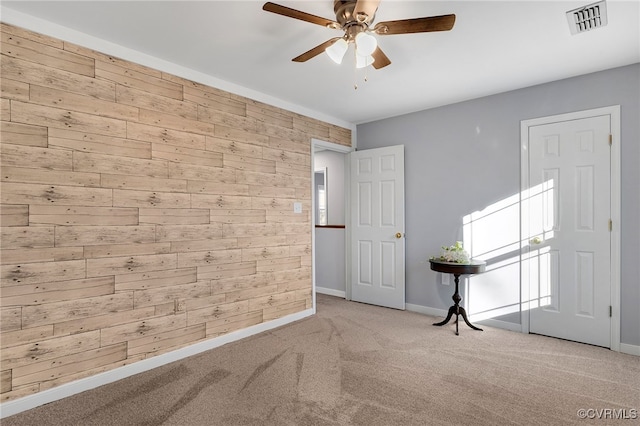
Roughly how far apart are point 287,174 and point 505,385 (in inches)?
113

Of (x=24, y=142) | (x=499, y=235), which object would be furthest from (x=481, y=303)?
(x=24, y=142)

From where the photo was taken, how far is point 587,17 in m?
2.37

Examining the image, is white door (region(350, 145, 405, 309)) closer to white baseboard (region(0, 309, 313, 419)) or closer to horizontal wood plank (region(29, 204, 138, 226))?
white baseboard (region(0, 309, 313, 419))

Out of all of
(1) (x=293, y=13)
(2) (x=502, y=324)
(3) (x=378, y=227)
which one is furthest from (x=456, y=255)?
(1) (x=293, y=13)

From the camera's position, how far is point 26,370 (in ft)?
7.43

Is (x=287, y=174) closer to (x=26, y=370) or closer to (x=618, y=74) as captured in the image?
(x=26, y=370)

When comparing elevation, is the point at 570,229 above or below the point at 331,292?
above

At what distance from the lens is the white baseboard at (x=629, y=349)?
3.06 m

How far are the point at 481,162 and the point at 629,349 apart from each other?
2172mm

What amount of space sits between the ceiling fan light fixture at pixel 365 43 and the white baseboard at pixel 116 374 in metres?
2.74

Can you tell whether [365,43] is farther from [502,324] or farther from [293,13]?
[502,324]

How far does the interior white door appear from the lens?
10.6 ft

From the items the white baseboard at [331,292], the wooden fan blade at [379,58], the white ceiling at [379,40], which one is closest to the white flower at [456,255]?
the white ceiling at [379,40]

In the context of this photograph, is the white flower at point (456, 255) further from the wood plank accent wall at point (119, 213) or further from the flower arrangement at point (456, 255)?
the wood plank accent wall at point (119, 213)
